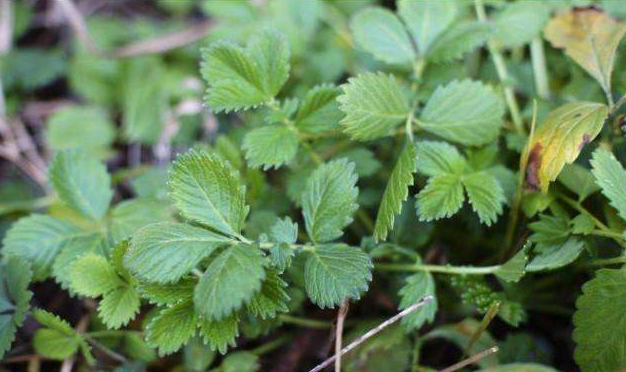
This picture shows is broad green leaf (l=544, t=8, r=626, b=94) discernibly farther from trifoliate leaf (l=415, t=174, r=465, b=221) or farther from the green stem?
trifoliate leaf (l=415, t=174, r=465, b=221)

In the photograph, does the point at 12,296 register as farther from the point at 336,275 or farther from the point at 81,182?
the point at 336,275

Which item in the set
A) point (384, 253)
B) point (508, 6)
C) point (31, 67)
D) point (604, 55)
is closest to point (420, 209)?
point (384, 253)

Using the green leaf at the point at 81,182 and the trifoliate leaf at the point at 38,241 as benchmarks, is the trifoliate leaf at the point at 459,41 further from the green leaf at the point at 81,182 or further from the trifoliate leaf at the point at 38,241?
the trifoliate leaf at the point at 38,241

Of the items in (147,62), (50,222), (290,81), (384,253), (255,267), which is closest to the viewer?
(255,267)

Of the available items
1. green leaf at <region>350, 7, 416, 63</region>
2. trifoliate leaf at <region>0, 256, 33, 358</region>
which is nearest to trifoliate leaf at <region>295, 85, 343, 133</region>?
green leaf at <region>350, 7, 416, 63</region>

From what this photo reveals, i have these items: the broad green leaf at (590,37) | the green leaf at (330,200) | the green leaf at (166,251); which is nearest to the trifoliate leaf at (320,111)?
the green leaf at (330,200)

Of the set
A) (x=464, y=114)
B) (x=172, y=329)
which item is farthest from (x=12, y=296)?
(x=464, y=114)

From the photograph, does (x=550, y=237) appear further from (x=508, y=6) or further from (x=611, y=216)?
(x=508, y=6)
